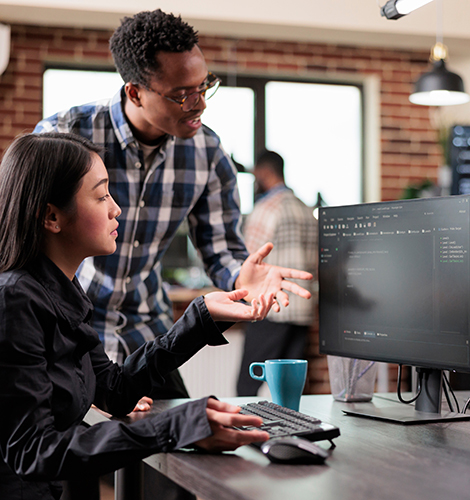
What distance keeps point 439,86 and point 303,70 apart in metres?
1.04

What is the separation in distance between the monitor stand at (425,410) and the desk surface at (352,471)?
107mm

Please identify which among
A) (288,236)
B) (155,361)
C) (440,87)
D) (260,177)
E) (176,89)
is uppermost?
(440,87)

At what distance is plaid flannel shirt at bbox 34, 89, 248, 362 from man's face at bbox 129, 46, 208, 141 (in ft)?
0.41

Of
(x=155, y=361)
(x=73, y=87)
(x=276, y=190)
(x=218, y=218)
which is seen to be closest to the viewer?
(x=155, y=361)

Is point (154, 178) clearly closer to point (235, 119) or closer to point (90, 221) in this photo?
point (90, 221)

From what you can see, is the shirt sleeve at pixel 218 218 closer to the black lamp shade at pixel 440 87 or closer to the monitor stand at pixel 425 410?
the monitor stand at pixel 425 410

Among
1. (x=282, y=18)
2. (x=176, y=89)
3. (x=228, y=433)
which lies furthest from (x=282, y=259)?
(x=228, y=433)

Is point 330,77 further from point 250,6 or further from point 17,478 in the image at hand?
point 17,478

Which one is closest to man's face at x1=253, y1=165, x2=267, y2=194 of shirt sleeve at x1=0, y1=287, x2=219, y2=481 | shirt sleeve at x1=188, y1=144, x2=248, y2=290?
shirt sleeve at x1=188, y1=144, x2=248, y2=290

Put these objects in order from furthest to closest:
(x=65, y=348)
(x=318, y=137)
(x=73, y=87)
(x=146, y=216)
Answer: (x=318, y=137), (x=73, y=87), (x=146, y=216), (x=65, y=348)

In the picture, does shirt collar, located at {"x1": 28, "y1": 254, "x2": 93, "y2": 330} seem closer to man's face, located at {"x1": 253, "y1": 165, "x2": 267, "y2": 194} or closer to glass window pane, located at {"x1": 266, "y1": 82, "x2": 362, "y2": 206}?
man's face, located at {"x1": 253, "y1": 165, "x2": 267, "y2": 194}

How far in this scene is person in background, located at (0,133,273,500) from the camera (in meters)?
0.95

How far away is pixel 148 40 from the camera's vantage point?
1.71 metres

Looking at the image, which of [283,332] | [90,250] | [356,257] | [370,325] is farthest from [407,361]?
[283,332]
